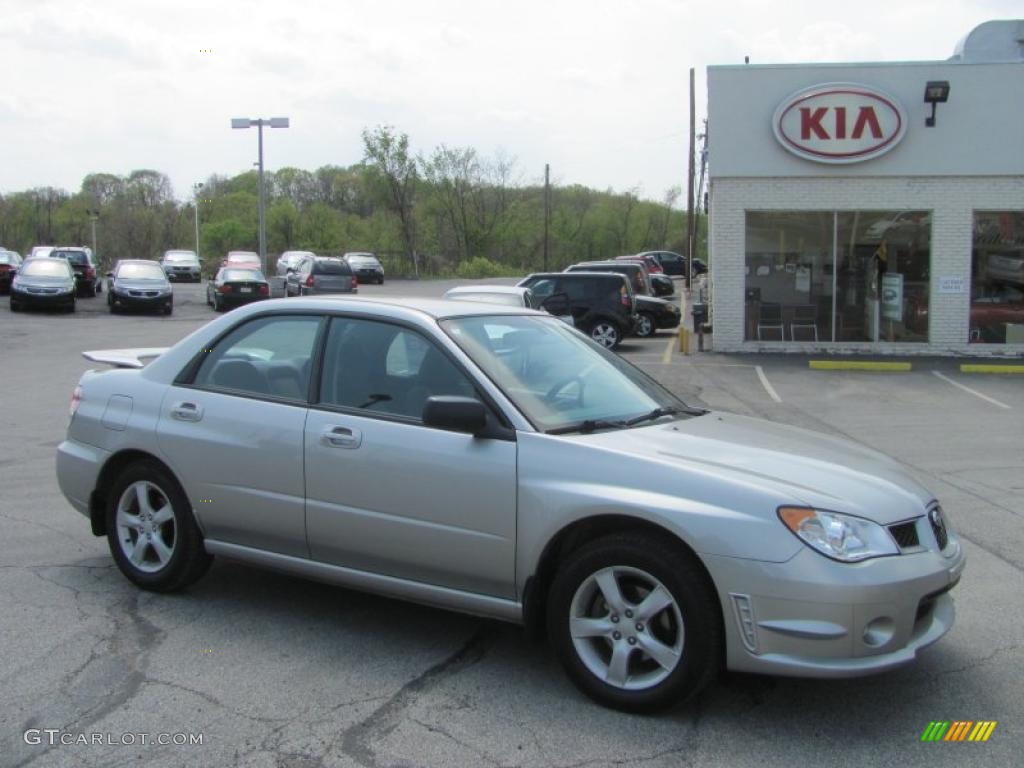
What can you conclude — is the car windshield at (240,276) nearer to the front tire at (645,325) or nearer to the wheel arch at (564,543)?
the front tire at (645,325)

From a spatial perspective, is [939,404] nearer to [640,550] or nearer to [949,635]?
[949,635]

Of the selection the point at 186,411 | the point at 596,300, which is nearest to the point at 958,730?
the point at 186,411

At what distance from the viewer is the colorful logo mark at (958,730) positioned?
12.5 feet

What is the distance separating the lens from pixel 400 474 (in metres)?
4.49

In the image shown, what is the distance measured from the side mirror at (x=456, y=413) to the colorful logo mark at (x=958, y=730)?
6.87 ft

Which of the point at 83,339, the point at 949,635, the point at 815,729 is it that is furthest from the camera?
the point at 83,339

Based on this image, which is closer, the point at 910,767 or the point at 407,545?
the point at 910,767

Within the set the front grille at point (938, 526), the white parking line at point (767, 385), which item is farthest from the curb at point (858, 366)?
the front grille at point (938, 526)

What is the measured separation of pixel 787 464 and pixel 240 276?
30897 mm

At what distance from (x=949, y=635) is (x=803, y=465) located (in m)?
1.39

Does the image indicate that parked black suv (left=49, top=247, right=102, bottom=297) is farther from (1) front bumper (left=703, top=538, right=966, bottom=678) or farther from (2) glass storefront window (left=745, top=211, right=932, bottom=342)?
(1) front bumper (left=703, top=538, right=966, bottom=678)

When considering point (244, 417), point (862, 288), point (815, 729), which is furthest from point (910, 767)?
point (862, 288)

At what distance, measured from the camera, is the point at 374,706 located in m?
4.06

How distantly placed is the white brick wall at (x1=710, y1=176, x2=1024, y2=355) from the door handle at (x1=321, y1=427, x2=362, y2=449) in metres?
16.3
